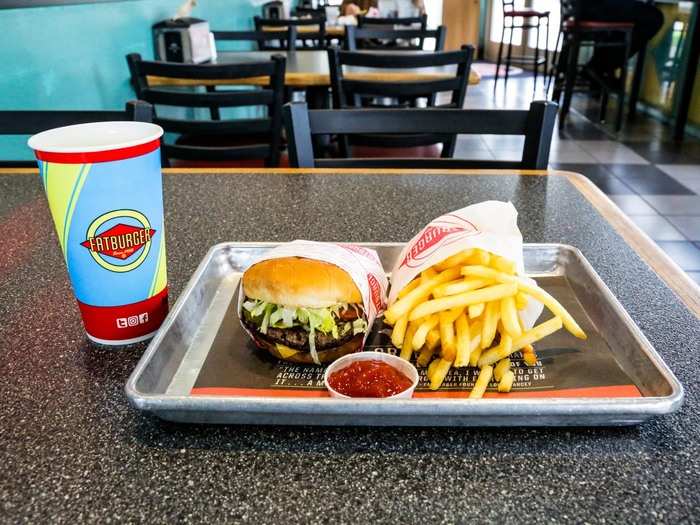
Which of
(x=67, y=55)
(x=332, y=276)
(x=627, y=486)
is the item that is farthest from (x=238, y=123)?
(x=627, y=486)

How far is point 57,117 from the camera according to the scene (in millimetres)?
1484

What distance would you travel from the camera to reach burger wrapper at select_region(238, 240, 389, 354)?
647 mm

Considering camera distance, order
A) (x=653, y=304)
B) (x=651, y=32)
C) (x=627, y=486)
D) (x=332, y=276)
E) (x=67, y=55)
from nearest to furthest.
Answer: (x=627, y=486)
(x=332, y=276)
(x=653, y=304)
(x=67, y=55)
(x=651, y=32)

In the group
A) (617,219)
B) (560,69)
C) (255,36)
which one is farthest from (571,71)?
(617,219)

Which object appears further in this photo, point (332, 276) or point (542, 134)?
point (542, 134)

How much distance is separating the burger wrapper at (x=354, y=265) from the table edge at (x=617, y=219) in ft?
1.36

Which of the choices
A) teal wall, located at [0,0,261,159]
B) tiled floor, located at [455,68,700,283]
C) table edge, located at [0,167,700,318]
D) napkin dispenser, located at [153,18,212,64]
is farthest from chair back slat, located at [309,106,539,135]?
napkin dispenser, located at [153,18,212,64]

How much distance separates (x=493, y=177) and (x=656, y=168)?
3.68 metres

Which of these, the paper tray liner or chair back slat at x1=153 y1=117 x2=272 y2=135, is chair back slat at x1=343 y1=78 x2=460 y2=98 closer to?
chair back slat at x1=153 y1=117 x2=272 y2=135

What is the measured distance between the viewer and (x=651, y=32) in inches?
222

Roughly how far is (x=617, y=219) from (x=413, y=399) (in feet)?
2.41

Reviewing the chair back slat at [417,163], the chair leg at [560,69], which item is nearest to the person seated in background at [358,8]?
the chair leg at [560,69]

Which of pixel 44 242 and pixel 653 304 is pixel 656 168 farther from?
pixel 44 242

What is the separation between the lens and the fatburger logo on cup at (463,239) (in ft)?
2.14
